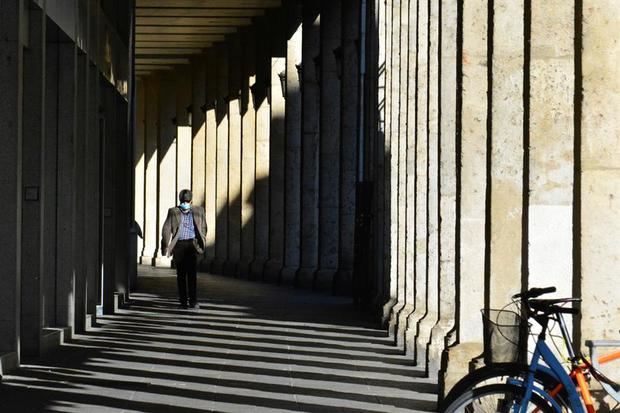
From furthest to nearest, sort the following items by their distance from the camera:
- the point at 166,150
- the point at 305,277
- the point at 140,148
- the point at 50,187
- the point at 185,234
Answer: the point at 140,148, the point at 166,150, the point at 305,277, the point at 185,234, the point at 50,187

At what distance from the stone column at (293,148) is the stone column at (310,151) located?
1.32m

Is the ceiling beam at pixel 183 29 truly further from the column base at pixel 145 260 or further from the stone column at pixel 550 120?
the stone column at pixel 550 120

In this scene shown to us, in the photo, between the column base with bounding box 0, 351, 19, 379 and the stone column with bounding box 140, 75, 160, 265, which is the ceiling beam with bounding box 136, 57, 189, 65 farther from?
the column base with bounding box 0, 351, 19, 379

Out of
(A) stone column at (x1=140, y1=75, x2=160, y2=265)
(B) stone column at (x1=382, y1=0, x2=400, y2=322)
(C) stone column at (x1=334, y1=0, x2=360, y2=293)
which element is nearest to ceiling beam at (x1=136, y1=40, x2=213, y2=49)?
(A) stone column at (x1=140, y1=75, x2=160, y2=265)

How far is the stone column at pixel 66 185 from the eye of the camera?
16.2m

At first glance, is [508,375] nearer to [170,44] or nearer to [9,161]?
[9,161]

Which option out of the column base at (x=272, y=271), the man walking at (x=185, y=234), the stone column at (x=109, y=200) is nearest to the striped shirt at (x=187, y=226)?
the man walking at (x=185, y=234)

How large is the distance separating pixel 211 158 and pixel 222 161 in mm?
1708

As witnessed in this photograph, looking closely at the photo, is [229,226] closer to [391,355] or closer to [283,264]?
[283,264]

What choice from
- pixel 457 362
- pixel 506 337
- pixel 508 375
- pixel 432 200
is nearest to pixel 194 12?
pixel 432 200

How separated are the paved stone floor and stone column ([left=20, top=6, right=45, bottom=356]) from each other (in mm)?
462

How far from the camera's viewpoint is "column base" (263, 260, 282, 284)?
3321 centimetres

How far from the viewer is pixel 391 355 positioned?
48.9 ft

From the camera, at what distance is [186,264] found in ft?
72.6
